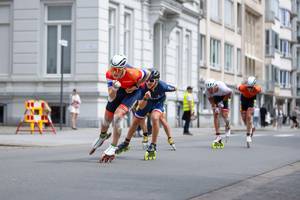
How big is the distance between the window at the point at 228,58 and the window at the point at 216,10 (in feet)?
9.87

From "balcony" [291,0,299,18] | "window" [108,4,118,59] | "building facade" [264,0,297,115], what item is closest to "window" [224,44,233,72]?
"building facade" [264,0,297,115]

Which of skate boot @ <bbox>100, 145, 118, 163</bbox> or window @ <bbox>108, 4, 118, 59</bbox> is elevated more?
window @ <bbox>108, 4, 118, 59</bbox>

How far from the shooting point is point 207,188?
32.3 feet

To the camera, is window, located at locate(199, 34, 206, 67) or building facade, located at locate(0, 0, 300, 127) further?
window, located at locate(199, 34, 206, 67)

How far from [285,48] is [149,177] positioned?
72.2 metres

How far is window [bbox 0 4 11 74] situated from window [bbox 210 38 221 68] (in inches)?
812

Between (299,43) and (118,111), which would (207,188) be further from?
(299,43)

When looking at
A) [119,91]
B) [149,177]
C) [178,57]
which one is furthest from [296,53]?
[149,177]

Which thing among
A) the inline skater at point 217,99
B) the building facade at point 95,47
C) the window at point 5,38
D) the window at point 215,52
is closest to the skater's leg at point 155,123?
the inline skater at point 217,99

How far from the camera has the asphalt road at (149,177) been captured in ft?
29.6

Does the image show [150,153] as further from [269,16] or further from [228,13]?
[269,16]

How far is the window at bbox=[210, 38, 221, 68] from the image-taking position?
165 ft

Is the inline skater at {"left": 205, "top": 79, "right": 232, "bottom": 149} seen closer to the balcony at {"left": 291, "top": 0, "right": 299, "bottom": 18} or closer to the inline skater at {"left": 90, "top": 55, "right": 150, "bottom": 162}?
the inline skater at {"left": 90, "top": 55, "right": 150, "bottom": 162}

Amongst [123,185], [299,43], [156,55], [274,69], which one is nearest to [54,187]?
[123,185]
